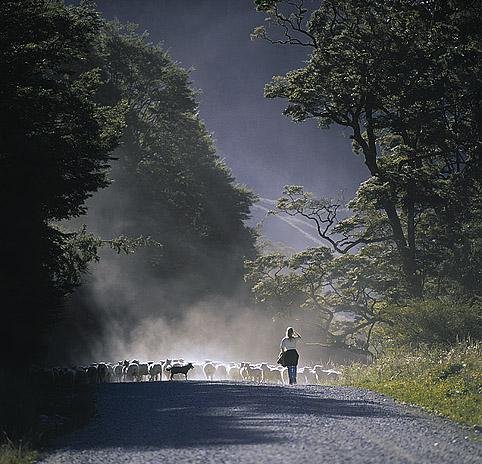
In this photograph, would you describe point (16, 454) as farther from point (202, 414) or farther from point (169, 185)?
point (169, 185)

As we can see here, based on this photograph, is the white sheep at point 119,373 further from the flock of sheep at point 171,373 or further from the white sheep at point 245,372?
the white sheep at point 245,372

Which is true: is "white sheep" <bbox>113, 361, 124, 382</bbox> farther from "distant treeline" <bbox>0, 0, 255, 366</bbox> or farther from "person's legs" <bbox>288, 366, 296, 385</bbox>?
"person's legs" <bbox>288, 366, 296, 385</bbox>

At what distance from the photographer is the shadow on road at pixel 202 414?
11.9 m

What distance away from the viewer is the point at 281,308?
46125mm

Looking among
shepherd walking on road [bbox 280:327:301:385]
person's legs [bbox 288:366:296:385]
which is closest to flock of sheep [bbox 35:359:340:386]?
person's legs [bbox 288:366:296:385]

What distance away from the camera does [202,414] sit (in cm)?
1490

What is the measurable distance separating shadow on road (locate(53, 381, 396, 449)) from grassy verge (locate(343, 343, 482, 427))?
127cm

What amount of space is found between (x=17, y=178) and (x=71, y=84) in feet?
18.4

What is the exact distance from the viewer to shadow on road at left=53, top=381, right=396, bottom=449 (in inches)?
470

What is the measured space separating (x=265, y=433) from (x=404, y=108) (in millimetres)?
23888

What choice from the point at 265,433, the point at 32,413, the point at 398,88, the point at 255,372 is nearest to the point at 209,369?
the point at 255,372

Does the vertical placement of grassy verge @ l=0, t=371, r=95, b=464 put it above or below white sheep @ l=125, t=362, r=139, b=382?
below

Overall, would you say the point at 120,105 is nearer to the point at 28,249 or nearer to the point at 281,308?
the point at 28,249

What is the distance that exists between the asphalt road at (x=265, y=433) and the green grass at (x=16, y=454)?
20 cm
